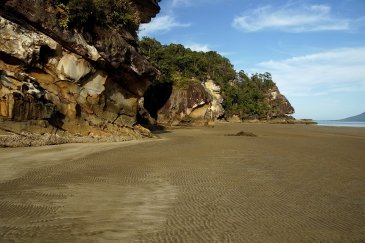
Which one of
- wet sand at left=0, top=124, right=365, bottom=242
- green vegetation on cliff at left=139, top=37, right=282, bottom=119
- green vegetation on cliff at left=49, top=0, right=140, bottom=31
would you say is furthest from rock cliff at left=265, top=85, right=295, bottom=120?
wet sand at left=0, top=124, right=365, bottom=242

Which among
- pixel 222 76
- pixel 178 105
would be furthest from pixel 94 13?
pixel 222 76

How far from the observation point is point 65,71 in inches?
779

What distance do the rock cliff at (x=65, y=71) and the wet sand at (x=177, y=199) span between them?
14.8ft

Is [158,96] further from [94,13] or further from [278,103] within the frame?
[278,103]

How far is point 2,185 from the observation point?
8.34 m

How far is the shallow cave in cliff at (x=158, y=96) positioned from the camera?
50656mm

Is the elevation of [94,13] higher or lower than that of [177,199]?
higher

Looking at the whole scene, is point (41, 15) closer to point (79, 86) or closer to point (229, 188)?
point (79, 86)

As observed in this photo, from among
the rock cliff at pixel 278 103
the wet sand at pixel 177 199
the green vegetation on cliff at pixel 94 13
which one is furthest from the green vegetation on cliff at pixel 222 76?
the wet sand at pixel 177 199

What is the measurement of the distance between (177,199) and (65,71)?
14571 millimetres

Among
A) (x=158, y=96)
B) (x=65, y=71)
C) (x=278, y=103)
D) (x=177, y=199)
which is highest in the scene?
(x=278, y=103)

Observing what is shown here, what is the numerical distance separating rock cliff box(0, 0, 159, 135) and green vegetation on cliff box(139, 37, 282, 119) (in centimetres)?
3051

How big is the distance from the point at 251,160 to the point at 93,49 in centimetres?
1234

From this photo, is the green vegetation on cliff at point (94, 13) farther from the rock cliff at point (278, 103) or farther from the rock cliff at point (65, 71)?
the rock cliff at point (278, 103)
